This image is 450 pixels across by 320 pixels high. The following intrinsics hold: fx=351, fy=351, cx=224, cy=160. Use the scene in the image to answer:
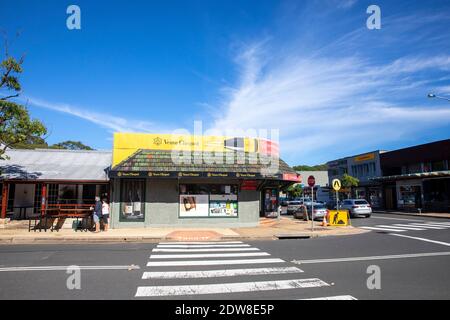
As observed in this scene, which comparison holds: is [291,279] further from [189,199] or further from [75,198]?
[75,198]

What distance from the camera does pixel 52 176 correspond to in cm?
1942

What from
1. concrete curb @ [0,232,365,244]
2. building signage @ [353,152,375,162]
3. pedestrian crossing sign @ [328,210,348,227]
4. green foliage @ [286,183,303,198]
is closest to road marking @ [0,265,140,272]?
concrete curb @ [0,232,365,244]

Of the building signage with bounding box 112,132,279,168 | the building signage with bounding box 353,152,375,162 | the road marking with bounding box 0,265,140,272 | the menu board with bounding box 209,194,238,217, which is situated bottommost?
the road marking with bounding box 0,265,140,272

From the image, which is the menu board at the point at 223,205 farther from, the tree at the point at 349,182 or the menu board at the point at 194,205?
the tree at the point at 349,182

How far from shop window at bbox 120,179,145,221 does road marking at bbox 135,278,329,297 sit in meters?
12.4

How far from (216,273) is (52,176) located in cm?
1447

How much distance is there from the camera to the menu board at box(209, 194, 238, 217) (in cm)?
1988

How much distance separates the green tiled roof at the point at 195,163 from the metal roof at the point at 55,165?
220 centimetres

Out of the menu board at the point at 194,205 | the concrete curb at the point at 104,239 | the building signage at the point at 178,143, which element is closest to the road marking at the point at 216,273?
the concrete curb at the point at 104,239

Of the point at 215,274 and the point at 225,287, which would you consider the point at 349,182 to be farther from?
the point at 225,287

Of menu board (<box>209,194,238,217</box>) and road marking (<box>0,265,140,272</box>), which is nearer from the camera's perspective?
road marking (<box>0,265,140,272</box>)

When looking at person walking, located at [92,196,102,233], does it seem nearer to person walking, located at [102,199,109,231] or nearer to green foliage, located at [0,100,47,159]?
person walking, located at [102,199,109,231]

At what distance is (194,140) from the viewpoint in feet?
68.2
